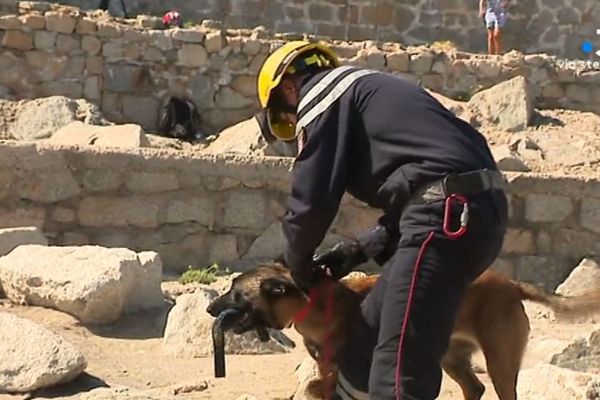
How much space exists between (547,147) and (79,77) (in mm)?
4802

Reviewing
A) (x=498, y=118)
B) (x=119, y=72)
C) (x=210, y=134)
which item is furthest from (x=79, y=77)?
(x=498, y=118)

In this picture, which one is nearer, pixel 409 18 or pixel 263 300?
pixel 263 300

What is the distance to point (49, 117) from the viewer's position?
11008mm

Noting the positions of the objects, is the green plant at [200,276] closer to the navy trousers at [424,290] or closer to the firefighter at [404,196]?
the firefighter at [404,196]

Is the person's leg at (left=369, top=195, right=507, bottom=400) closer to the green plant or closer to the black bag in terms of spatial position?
the green plant

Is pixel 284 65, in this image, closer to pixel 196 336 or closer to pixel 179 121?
pixel 196 336

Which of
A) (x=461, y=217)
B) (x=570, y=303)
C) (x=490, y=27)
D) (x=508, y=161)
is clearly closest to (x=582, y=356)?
(x=570, y=303)

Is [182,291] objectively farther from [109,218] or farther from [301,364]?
[301,364]

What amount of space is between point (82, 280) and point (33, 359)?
3.73ft

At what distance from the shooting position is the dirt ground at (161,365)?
17.0ft

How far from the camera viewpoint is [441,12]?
16.6 metres

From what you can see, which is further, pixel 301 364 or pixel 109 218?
pixel 109 218

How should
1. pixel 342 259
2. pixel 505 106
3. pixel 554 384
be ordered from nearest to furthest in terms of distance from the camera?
pixel 342 259
pixel 554 384
pixel 505 106

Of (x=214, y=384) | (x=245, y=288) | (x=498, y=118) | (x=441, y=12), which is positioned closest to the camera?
(x=245, y=288)
